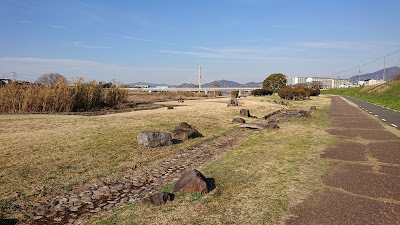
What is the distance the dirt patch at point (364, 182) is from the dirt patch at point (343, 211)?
453 mm

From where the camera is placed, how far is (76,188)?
19.1 feet

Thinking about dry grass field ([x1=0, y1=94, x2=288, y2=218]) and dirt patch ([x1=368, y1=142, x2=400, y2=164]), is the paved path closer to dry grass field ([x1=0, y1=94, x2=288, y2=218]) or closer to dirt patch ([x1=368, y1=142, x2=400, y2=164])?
dirt patch ([x1=368, y1=142, x2=400, y2=164])

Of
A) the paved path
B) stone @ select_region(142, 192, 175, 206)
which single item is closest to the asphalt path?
the paved path

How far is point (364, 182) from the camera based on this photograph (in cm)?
564

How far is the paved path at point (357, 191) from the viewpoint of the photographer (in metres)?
4.07

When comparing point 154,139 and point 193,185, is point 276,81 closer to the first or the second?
point 154,139

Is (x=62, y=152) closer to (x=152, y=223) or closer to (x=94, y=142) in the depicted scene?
(x=94, y=142)

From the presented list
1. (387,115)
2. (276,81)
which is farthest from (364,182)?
(276,81)

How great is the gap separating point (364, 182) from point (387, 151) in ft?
12.5

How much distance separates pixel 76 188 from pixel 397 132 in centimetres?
1354

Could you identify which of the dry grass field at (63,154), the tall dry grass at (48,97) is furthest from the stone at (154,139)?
the tall dry grass at (48,97)

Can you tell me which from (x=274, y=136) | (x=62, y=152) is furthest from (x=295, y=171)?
(x=62, y=152)

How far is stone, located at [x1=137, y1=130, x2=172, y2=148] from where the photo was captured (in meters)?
9.38

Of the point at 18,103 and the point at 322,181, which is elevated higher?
the point at 18,103
